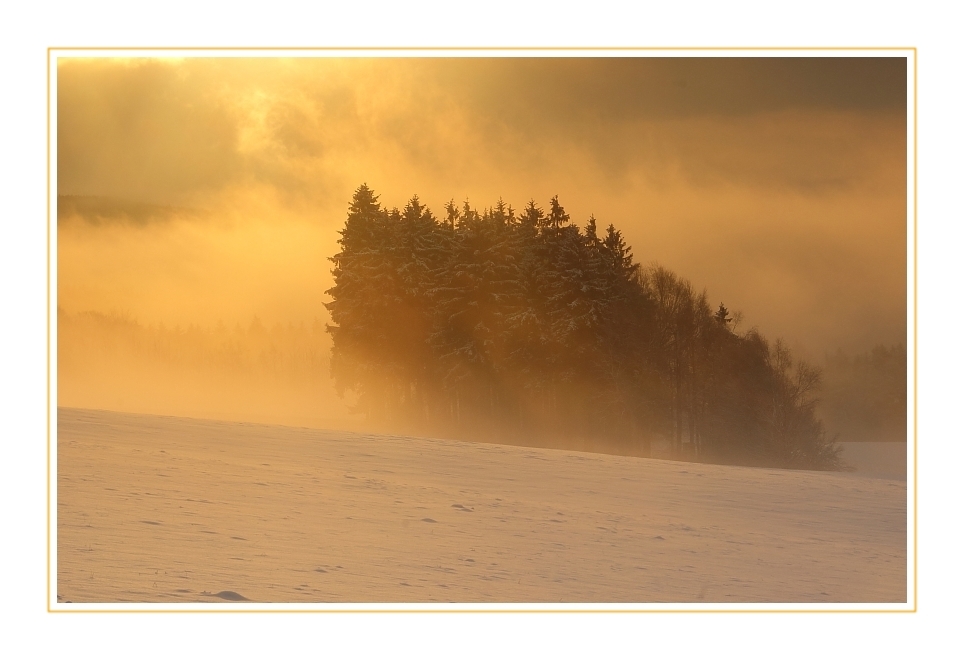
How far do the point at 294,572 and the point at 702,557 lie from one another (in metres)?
3.74

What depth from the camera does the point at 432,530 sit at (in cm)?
803

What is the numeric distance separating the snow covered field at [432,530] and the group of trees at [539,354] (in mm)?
3385

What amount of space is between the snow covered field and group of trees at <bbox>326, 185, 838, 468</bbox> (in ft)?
11.1

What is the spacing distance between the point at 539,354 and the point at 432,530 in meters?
6.02

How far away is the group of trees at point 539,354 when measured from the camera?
12984 mm

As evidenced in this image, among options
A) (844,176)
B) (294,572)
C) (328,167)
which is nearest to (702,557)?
(294,572)

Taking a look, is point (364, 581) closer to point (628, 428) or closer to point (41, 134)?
point (41, 134)
